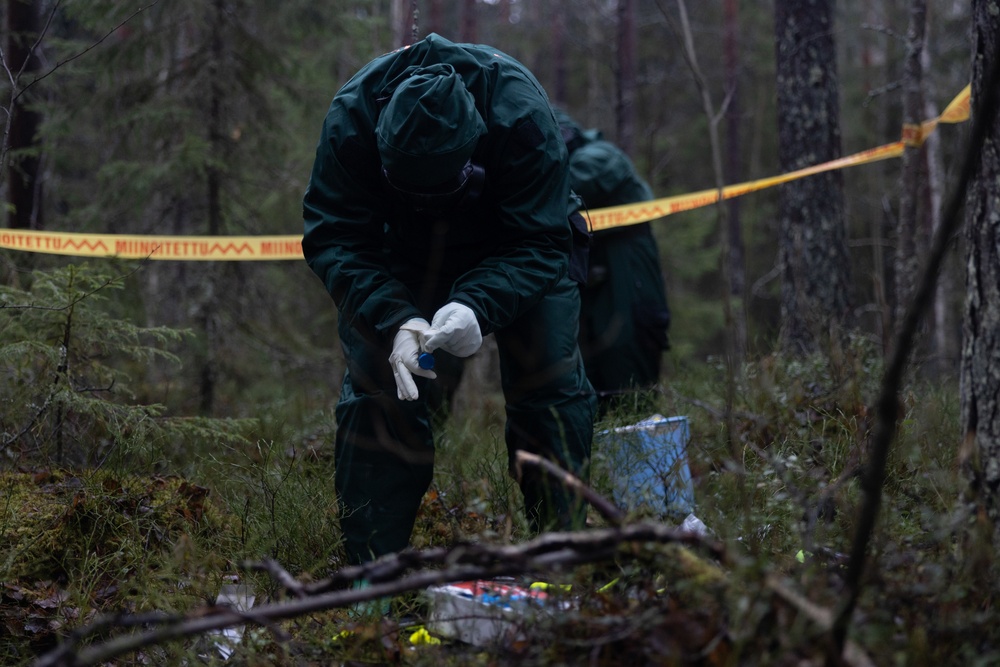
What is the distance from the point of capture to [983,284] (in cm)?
265

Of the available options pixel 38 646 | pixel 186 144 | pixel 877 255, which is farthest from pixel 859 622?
pixel 186 144

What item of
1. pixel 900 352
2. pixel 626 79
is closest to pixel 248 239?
pixel 900 352

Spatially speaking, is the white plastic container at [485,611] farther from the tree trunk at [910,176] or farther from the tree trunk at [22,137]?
the tree trunk at [22,137]

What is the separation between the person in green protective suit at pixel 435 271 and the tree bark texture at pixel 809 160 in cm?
316

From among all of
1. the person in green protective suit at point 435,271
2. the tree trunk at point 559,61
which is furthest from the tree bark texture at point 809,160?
the tree trunk at point 559,61

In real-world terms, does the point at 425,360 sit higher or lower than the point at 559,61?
lower

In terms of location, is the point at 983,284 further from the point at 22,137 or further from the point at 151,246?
the point at 22,137

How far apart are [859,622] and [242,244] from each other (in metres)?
5.12

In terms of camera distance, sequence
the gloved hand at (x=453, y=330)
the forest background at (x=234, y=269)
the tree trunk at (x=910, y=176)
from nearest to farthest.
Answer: the gloved hand at (x=453, y=330) → the forest background at (x=234, y=269) → the tree trunk at (x=910, y=176)

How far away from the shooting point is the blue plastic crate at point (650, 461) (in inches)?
123

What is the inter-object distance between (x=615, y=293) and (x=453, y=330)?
8.60 ft

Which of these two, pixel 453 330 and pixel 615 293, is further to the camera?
pixel 615 293

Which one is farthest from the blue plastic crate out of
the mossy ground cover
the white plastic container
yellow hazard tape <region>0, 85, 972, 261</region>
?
yellow hazard tape <region>0, 85, 972, 261</region>

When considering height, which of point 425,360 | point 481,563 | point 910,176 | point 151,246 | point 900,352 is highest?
point 910,176
